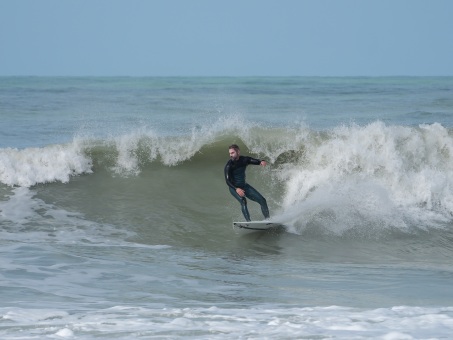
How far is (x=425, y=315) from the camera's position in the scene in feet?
21.5

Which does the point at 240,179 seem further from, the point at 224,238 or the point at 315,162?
the point at 315,162

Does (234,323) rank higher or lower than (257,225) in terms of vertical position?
higher

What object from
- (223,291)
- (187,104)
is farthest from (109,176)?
(187,104)

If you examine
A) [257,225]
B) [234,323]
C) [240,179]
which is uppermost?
[240,179]

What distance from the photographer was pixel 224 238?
12211mm

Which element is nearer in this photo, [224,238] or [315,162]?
[224,238]

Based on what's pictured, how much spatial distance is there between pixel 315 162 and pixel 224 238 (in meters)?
4.40

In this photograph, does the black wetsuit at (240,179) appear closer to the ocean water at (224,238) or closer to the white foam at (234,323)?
the ocean water at (224,238)

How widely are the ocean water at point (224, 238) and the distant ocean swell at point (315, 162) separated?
0.13ft

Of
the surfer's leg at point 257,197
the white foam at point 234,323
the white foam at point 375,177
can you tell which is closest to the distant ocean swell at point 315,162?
the white foam at point 375,177

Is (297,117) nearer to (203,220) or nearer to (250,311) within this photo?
(203,220)

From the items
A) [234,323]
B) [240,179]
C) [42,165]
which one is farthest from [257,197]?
[234,323]

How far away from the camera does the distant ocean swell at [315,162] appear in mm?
13664

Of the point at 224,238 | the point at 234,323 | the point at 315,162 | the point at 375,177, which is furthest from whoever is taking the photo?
the point at 315,162
